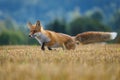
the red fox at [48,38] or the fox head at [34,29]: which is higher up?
the fox head at [34,29]

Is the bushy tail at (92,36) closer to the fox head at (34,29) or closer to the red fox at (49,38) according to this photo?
the red fox at (49,38)

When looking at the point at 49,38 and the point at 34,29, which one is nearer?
the point at 49,38

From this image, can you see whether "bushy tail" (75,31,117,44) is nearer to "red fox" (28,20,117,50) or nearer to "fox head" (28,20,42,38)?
"red fox" (28,20,117,50)

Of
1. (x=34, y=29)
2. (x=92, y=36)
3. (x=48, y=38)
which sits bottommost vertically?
(x=48, y=38)

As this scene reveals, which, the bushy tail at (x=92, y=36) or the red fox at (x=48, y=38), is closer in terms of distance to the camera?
the red fox at (x=48, y=38)

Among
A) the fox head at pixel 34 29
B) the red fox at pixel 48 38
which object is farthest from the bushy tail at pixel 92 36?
the fox head at pixel 34 29

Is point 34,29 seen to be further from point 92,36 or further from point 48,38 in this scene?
point 92,36

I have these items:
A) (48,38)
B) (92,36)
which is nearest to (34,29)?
(48,38)

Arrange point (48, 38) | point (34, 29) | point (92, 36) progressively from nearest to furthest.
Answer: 1. point (48, 38)
2. point (34, 29)
3. point (92, 36)

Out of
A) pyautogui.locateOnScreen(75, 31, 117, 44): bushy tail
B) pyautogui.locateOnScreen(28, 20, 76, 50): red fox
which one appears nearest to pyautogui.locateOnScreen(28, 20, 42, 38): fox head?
pyautogui.locateOnScreen(28, 20, 76, 50): red fox

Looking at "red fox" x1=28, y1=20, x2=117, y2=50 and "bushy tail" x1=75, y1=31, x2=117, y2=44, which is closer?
"red fox" x1=28, y1=20, x2=117, y2=50

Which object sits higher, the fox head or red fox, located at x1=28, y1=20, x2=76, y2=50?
the fox head

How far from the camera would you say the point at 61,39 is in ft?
A: 49.8

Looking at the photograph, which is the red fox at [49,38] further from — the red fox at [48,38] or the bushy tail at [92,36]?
the bushy tail at [92,36]
